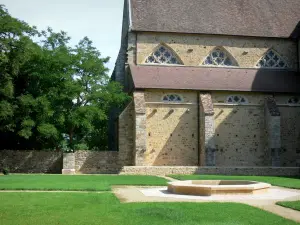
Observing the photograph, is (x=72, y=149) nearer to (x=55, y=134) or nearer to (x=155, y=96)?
(x=55, y=134)

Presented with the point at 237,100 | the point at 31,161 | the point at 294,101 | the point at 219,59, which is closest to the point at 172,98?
the point at 237,100

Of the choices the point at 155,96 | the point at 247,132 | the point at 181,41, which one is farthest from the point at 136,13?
the point at 247,132

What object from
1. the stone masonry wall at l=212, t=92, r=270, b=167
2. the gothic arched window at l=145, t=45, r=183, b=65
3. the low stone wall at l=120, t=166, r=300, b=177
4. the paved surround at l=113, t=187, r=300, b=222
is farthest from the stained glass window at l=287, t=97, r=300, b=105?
the paved surround at l=113, t=187, r=300, b=222

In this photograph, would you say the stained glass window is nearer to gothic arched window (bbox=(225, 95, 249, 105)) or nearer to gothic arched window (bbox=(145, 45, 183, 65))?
gothic arched window (bbox=(225, 95, 249, 105))

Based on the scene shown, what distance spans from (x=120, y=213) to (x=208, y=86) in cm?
2106

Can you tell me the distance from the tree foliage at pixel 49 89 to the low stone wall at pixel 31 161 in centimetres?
128

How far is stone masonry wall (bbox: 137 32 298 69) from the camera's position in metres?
31.7

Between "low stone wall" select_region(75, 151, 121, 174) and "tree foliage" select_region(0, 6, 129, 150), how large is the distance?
1.31 meters

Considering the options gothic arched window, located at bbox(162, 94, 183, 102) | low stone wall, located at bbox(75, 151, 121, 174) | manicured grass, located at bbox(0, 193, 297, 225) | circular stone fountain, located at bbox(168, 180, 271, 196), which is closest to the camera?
manicured grass, located at bbox(0, 193, 297, 225)

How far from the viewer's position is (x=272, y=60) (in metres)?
33.6

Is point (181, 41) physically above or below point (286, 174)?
above

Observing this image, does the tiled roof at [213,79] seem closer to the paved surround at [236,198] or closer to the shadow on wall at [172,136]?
the shadow on wall at [172,136]

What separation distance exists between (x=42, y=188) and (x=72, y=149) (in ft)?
44.8

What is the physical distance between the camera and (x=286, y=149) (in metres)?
30.2
